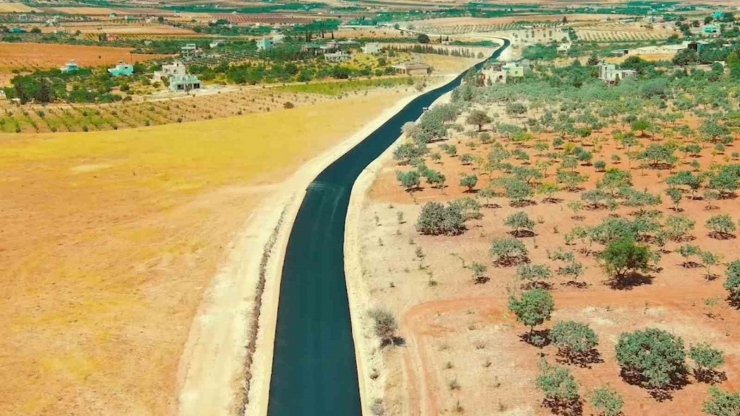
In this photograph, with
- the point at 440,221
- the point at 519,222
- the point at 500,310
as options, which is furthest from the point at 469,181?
the point at 500,310

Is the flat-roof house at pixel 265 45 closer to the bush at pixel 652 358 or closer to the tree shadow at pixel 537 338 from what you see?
the tree shadow at pixel 537 338

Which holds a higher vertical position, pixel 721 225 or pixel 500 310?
pixel 721 225

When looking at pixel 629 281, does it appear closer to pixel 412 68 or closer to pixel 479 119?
pixel 479 119

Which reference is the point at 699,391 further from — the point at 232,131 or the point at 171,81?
the point at 171,81

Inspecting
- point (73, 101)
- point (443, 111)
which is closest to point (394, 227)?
point (443, 111)

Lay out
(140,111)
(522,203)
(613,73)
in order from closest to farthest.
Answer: (522,203) → (140,111) → (613,73)
